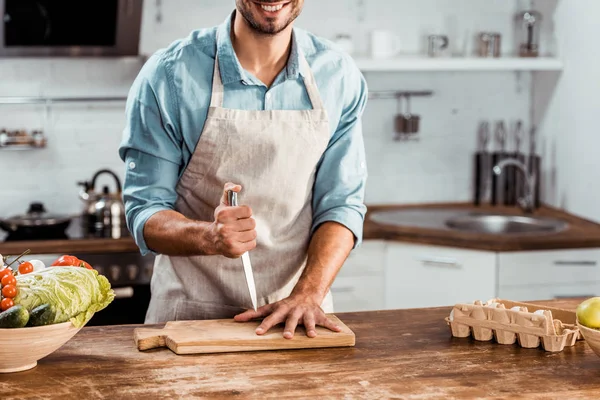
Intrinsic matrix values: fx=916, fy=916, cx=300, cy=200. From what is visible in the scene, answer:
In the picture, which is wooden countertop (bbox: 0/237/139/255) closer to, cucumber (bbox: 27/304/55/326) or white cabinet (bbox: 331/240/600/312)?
white cabinet (bbox: 331/240/600/312)

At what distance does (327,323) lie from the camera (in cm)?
197

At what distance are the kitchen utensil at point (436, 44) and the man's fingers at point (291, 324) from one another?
2.41 meters

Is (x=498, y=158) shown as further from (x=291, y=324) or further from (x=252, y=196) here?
(x=291, y=324)

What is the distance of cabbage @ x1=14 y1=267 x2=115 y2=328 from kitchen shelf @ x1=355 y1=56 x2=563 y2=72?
230cm

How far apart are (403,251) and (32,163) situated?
167cm

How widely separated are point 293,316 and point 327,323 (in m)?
0.07

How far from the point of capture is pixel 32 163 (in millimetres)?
4020

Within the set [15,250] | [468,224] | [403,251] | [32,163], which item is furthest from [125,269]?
[468,224]

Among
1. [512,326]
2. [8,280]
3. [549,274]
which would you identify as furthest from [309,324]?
[549,274]

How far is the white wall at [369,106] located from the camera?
4004mm

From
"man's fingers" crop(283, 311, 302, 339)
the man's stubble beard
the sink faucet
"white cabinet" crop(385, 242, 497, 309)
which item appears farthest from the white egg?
the sink faucet

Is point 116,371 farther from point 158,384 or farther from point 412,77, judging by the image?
point 412,77

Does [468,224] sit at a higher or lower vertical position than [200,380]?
higher

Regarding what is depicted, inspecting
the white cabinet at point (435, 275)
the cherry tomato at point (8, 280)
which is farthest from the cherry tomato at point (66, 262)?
the white cabinet at point (435, 275)
